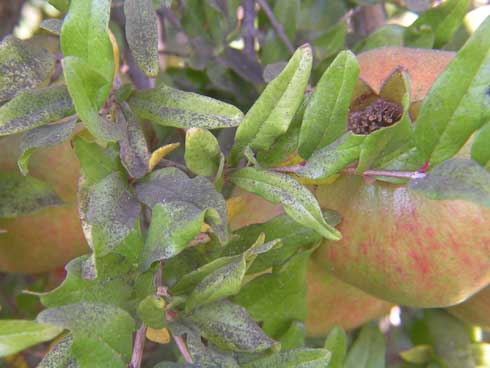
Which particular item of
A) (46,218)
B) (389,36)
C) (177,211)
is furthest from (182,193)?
(389,36)

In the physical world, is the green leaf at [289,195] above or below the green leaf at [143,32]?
below

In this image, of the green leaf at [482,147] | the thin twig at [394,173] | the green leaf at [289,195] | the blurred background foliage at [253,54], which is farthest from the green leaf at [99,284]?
the blurred background foliage at [253,54]

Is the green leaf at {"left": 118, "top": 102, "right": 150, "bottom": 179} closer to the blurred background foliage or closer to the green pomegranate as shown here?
the green pomegranate

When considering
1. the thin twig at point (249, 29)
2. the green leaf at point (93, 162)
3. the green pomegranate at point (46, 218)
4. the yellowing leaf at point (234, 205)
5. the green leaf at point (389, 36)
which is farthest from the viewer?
the thin twig at point (249, 29)

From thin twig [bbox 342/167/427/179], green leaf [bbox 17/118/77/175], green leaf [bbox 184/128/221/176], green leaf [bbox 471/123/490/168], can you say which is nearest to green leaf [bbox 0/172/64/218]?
green leaf [bbox 17/118/77/175]

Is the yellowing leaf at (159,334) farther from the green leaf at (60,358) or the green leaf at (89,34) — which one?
the green leaf at (89,34)

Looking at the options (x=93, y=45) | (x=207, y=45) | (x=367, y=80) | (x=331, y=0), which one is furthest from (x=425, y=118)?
(x=331, y=0)
